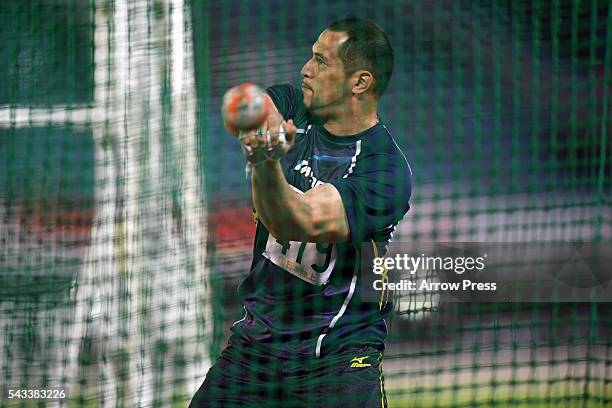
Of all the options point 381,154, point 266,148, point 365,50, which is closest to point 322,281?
point 381,154

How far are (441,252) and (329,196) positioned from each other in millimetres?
1394

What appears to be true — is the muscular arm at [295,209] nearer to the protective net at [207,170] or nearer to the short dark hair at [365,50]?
the short dark hair at [365,50]

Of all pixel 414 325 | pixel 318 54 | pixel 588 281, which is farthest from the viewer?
pixel 414 325

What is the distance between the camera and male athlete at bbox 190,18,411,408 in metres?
2.80

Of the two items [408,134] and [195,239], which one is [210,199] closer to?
[195,239]

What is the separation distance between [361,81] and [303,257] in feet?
2.04

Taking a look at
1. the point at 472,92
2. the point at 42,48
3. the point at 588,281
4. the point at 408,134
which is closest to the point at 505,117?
the point at 472,92

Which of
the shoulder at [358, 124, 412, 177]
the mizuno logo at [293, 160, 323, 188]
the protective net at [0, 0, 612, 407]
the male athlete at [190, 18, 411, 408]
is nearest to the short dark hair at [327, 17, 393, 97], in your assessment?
the male athlete at [190, 18, 411, 408]

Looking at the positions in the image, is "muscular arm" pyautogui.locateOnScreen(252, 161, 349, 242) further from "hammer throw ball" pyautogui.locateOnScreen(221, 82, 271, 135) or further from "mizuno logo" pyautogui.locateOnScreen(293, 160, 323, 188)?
"mizuno logo" pyautogui.locateOnScreen(293, 160, 323, 188)

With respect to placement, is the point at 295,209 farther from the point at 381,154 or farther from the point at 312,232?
the point at 381,154

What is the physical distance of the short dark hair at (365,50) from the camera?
312 centimetres

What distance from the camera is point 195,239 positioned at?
389cm

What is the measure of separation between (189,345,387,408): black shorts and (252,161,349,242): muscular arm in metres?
0.40

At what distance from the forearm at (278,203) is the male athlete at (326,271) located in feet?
0.73
